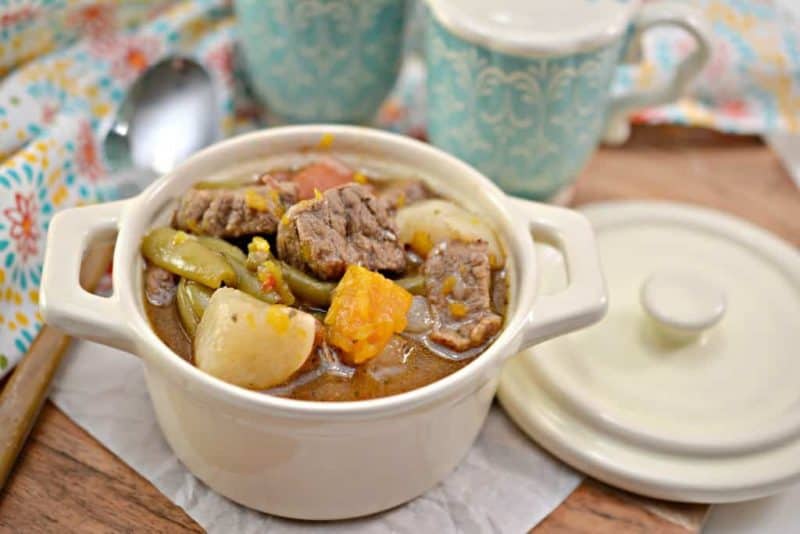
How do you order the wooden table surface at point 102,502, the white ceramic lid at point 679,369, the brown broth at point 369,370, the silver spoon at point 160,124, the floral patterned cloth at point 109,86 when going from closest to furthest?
1. the brown broth at point 369,370
2. the wooden table surface at point 102,502
3. the white ceramic lid at point 679,369
4. the floral patterned cloth at point 109,86
5. the silver spoon at point 160,124

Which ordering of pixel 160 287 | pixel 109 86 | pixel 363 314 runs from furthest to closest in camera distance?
pixel 109 86
pixel 160 287
pixel 363 314

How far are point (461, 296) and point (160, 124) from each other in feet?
3.45

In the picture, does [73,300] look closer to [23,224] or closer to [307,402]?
[307,402]

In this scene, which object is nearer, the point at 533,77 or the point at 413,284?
the point at 413,284

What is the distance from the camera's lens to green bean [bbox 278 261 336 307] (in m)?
1.59

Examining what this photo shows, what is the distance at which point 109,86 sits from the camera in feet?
7.77

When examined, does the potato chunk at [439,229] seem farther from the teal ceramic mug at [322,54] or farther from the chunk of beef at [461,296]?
the teal ceramic mug at [322,54]

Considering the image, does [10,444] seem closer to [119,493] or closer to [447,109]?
[119,493]

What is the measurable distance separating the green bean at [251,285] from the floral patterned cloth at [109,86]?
1.65 feet

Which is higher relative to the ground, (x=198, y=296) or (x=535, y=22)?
(x=535, y=22)

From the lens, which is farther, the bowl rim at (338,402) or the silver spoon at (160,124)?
the silver spoon at (160,124)

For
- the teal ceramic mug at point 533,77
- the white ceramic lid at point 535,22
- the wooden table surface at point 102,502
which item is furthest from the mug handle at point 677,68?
the wooden table surface at point 102,502

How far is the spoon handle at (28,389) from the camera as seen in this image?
1612 millimetres

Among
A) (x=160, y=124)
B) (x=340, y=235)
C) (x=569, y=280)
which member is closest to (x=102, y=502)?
(x=340, y=235)
